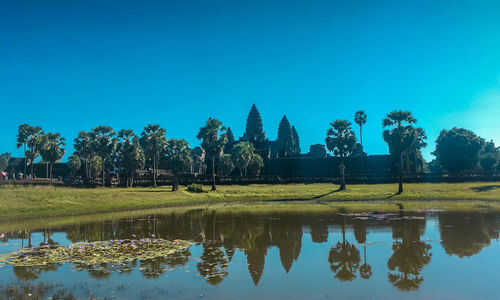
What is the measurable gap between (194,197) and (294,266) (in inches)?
1179

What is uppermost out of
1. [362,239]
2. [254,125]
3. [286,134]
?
[254,125]

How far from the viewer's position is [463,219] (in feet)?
66.0

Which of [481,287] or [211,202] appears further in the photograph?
[211,202]

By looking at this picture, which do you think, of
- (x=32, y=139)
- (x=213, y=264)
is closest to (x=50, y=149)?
(x=32, y=139)

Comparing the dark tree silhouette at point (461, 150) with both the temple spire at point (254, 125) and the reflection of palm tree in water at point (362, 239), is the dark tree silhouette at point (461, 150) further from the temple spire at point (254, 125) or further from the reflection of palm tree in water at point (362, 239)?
the temple spire at point (254, 125)

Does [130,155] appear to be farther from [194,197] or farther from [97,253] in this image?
[97,253]

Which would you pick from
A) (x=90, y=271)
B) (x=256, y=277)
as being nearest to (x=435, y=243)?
(x=256, y=277)

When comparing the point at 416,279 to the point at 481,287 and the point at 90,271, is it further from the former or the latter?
the point at 90,271

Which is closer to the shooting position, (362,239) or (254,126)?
(362,239)

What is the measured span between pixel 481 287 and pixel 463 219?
13400 mm

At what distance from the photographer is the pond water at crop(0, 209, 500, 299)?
836 centimetres

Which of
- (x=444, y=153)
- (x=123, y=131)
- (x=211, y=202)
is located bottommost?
(x=211, y=202)

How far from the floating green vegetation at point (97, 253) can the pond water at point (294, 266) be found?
0.99 ft

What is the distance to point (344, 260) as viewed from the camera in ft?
37.1
